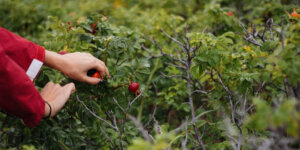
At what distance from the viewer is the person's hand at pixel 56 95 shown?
1.51 metres

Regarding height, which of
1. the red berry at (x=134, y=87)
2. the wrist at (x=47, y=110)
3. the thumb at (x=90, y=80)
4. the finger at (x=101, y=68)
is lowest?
the wrist at (x=47, y=110)

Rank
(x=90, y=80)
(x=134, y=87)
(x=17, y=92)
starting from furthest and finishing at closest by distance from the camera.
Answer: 1. (x=134, y=87)
2. (x=90, y=80)
3. (x=17, y=92)

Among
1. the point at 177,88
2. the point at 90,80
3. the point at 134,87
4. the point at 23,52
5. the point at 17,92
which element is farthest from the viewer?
the point at 177,88

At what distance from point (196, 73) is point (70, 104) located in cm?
84

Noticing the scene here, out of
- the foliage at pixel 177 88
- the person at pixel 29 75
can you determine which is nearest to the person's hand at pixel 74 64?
the person at pixel 29 75

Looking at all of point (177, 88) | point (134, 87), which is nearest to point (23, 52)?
point (134, 87)

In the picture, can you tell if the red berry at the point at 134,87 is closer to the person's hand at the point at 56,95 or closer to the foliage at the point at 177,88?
the foliage at the point at 177,88

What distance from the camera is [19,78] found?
4.42ft

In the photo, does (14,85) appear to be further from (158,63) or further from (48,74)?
(158,63)

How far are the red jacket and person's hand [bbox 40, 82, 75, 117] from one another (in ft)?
0.26

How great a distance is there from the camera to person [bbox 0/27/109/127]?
1.34m

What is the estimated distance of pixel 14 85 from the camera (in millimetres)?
1332

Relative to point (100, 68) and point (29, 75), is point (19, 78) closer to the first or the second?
point (29, 75)

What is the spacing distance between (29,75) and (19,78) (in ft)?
0.60
